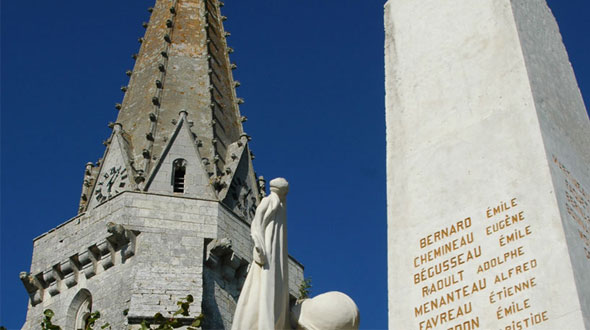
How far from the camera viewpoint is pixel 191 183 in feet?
95.5

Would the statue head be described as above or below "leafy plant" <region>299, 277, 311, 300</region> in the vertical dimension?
below

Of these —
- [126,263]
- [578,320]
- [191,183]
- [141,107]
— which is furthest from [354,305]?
[141,107]

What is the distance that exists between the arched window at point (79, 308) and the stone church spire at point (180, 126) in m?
2.65

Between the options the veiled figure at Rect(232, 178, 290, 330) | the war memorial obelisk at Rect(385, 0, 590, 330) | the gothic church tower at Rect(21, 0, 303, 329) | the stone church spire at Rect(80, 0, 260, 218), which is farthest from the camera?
the stone church spire at Rect(80, 0, 260, 218)

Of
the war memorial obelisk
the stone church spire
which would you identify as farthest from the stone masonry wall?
the war memorial obelisk

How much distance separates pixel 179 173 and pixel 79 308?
4.79 m

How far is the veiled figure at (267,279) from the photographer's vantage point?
6785 millimetres

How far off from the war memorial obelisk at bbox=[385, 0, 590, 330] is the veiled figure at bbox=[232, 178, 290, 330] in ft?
3.68

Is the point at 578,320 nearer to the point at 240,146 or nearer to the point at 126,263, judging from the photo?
the point at 126,263

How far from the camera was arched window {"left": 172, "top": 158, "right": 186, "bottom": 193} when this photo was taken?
29.4m

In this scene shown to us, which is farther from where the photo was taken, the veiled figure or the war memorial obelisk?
the war memorial obelisk

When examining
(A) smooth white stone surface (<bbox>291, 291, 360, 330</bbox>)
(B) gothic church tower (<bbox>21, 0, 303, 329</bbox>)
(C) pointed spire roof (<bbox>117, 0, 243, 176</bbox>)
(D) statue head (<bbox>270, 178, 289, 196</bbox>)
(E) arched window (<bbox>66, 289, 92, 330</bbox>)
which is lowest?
A: (A) smooth white stone surface (<bbox>291, 291, 360, 330</bbox>)

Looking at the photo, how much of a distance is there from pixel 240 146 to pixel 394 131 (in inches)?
893

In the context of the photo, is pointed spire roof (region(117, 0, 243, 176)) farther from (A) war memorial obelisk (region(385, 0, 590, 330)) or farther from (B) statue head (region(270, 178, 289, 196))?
(B) statue head (region(270, 178, 289, 196))
